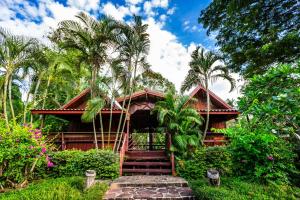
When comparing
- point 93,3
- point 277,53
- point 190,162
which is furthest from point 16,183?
point 277,53

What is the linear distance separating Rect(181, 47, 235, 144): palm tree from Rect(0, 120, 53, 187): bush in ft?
22.3

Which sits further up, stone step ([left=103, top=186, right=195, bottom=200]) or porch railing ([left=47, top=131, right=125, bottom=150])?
porch railing ([left=47, top=131, right=125, bottom=150])

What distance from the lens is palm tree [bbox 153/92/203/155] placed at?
688 centimetres

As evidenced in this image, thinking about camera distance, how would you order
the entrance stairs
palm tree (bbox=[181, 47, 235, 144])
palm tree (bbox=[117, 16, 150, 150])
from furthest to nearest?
palm tree (bbox=[181, 47, 235, 144]) → palm tree (bbox=[117, 16, 150, 150]) → the entrance stairs

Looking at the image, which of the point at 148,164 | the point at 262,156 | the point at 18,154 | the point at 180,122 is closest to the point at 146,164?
the point at 148,164

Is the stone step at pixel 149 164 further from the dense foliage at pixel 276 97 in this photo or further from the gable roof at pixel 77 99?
the gable roof at pixel 77 99

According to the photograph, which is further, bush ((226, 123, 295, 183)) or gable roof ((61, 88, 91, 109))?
gable roof ((61, 88, 91, 109))

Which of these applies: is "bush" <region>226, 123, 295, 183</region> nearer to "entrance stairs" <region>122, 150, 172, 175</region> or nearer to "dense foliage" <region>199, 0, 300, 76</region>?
"entrance stairs" <region>122, 150, 172, 175</region>

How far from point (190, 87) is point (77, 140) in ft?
21.9

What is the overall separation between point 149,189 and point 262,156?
3479 millimetres

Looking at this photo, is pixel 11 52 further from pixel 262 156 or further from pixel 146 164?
pixel 262 156

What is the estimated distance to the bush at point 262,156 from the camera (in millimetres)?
4555

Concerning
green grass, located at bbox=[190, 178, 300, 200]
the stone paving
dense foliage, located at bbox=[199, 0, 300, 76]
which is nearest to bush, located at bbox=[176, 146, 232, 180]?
the stone paving

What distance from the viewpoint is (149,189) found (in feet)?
16.7
